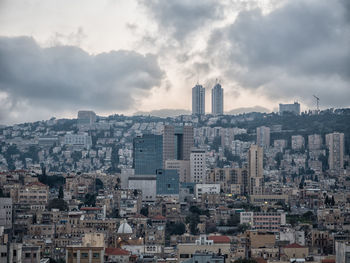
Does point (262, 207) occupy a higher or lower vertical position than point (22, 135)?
lower

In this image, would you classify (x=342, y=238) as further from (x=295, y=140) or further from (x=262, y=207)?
(x=295, y=140)

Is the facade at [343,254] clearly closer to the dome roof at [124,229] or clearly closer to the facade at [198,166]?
the dome roof at [124,229]

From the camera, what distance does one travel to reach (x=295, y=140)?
14975 cm

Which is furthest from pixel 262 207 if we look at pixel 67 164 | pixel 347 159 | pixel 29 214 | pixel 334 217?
pixel 67 164

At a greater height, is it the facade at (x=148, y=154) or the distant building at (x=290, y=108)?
the distant building at (x=290, y=108)

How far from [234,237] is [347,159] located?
69236 millimetres

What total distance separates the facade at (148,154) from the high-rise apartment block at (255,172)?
23.2ft

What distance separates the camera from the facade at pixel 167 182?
295 ft

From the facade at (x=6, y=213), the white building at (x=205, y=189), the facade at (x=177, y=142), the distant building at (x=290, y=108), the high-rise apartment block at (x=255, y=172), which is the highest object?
the distant building at (x=290, y=108)

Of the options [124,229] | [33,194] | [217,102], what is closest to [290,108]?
[217,102]

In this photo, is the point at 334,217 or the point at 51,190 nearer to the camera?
the point at 334,217

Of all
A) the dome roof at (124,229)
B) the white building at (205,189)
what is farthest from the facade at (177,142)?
the dome roof at (124,229)

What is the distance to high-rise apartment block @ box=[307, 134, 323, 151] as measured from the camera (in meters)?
141

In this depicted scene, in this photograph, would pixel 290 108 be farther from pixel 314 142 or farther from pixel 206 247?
pixel 206 247
